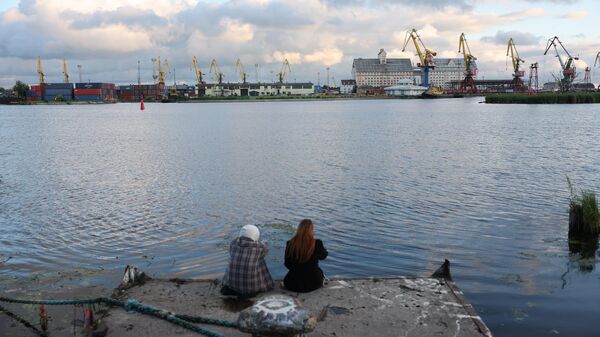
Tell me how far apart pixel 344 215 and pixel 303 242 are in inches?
370

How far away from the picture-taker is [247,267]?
28.1 feet

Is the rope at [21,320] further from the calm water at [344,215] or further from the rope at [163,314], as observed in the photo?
the calm water at [344,215]

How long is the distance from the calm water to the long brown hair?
3.31 metres

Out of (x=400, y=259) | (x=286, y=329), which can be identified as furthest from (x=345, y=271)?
(x=286, y=329)

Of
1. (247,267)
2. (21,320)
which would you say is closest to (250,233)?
(247,267)

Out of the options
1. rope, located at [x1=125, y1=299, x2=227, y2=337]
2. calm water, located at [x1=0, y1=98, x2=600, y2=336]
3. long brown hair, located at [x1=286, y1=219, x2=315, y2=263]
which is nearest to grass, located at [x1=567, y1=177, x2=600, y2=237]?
calm water, located at [x1=0, y1=98, x2=600, y2=336]

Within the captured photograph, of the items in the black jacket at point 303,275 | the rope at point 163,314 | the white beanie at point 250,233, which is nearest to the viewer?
the rope at point 163,314

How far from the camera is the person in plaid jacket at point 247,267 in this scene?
8516 millimetres

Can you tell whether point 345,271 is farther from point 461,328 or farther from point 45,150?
point 45,150

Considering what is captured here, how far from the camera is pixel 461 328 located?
7.64m

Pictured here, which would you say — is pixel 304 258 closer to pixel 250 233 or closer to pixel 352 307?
pixel 250 233

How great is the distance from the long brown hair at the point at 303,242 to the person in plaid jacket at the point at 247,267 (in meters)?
0.46

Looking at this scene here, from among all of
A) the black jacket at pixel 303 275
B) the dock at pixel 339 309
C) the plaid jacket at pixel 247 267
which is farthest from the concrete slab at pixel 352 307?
the plaid jacket at pixel 247 267

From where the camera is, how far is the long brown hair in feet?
27.9
